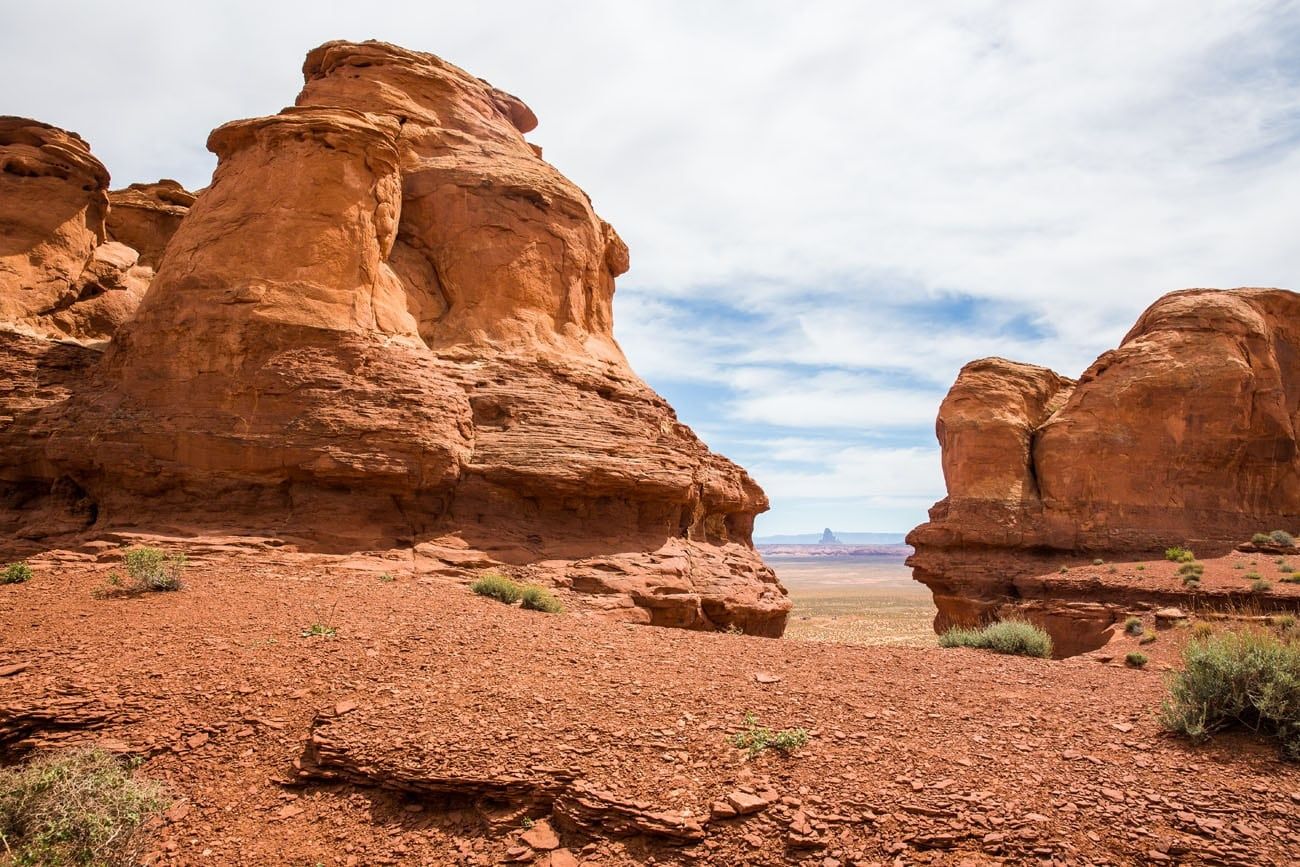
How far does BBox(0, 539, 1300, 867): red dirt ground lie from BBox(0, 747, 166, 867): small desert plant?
0.26 m

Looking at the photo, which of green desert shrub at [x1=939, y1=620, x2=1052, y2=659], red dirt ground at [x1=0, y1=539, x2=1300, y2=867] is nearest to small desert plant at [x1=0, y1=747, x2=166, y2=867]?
red dirt ground at [x1=0, y1=539, x2=1300, y2=867]

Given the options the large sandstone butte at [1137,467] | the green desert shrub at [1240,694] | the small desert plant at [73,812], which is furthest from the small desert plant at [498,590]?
the large sandstone butte at [1137,467]

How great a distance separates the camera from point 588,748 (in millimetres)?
6168

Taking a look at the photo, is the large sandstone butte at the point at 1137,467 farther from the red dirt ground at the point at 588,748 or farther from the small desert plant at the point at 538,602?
the small desert plant at the point at 538,602

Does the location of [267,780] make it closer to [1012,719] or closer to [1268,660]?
[1012,719]

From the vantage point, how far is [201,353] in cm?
1288

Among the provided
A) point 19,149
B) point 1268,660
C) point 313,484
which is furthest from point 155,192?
point 1268,660

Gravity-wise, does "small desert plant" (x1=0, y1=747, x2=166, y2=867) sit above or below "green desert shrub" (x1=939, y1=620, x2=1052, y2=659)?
below

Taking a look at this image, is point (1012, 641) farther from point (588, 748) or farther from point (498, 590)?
point (588, 748)

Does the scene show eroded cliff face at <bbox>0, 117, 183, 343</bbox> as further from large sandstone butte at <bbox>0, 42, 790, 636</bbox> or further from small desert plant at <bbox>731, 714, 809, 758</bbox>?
small desert plant at <bbox>731, 714, 809, 758</bbox>

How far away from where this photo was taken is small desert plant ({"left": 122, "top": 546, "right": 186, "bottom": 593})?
977cm

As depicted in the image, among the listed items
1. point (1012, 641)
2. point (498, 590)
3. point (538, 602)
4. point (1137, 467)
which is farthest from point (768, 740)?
point (1137, 467)

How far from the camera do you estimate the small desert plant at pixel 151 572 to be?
9.77 m

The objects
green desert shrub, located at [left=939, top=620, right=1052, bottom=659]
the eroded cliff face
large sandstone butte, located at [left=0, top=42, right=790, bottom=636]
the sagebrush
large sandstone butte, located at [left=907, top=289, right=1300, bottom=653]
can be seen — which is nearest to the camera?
the sagebrush
